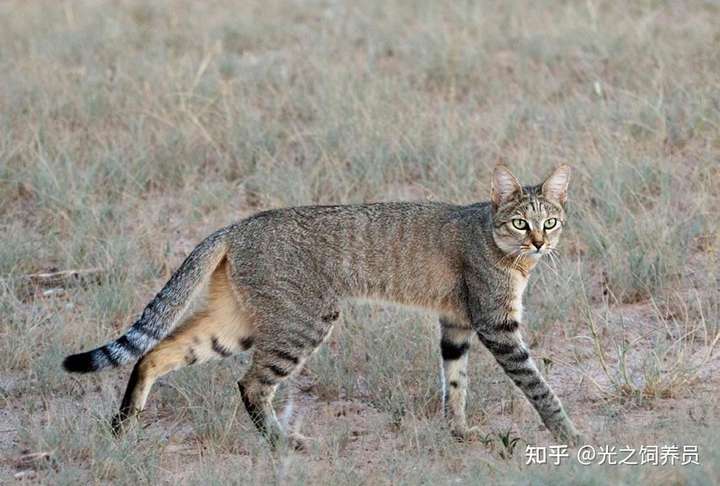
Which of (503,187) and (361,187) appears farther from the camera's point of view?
(361,187)

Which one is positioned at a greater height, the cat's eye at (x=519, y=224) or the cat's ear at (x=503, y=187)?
the cat's ear at (x=503, y=187)

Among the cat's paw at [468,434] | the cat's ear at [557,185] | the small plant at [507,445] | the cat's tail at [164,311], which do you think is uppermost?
A: the cat's ear at [557,185]

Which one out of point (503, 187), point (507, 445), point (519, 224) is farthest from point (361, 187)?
point (507, 445)

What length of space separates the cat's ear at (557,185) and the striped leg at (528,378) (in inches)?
29.1

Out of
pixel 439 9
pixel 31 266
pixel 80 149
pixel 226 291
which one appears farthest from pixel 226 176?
pixel 439 9

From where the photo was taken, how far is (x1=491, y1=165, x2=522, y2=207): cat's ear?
630cm

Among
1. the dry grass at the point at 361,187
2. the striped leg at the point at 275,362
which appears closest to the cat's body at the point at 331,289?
the striped leg at the point at 275,362

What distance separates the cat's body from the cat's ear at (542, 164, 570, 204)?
0.07 feet

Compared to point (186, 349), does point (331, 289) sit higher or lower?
higher

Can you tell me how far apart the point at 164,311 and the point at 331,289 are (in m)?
0.86

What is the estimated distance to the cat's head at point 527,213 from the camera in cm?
621

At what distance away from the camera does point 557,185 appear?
6.39 metres

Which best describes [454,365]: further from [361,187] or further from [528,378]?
Result: [361,187]

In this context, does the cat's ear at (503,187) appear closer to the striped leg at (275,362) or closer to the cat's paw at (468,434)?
the striped leg at (275,362)
